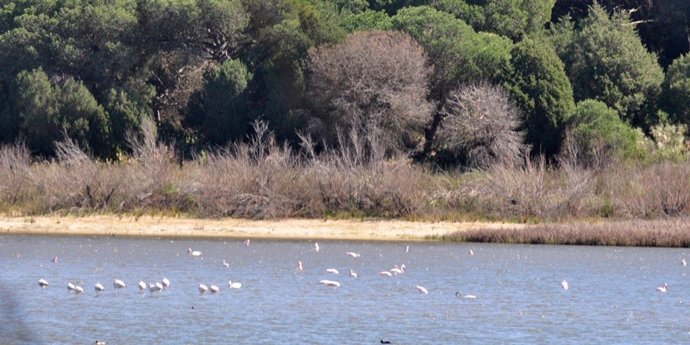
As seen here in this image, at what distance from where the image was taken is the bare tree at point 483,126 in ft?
184

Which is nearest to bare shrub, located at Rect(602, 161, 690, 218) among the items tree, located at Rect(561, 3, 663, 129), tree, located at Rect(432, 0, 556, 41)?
tree, located at Rect(561, 3, 663, 129)

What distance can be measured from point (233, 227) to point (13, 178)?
9.63 metres

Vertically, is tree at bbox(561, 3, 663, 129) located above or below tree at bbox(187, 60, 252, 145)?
above

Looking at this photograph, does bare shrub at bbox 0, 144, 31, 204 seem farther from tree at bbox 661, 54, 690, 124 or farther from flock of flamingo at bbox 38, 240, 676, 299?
tree at bbox 661, 54, 690, 124

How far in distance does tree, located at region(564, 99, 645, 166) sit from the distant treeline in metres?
0.07

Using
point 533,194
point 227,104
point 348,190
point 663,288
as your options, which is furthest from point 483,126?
point 663,288

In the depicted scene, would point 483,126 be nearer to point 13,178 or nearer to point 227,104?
point 227,104

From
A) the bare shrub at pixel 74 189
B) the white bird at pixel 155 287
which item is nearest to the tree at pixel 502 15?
the bare shrub at pixel 74 189

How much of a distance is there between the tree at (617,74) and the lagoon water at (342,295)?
18.6 metres

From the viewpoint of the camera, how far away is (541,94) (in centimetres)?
5788

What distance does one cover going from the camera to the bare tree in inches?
2203

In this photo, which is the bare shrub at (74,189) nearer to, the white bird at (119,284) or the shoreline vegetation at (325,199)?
the shoreline vegetation at (325,199)

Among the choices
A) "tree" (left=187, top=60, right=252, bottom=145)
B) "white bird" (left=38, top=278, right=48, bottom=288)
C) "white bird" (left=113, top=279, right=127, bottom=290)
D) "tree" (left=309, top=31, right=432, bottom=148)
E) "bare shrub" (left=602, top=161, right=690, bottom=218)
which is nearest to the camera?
"white bird" (left=113, top=279, right=127, bottom=290)

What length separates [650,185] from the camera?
49.0 m
